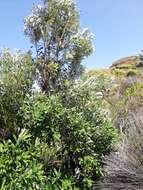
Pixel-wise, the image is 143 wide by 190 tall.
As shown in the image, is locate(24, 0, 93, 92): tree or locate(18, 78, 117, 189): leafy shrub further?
locate(24, 0, 93, 92): tree

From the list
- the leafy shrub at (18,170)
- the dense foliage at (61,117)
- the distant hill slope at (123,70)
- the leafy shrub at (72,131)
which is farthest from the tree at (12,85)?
the distant hill slope at (123,70)

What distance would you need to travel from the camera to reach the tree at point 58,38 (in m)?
10.9

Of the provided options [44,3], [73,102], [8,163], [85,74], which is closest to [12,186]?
[8,163]

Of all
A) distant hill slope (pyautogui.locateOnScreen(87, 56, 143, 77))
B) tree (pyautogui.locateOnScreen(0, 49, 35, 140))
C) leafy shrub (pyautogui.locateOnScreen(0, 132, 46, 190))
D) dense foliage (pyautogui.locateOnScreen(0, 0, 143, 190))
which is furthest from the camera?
distant hill slope (pyautogui.locateOnScreen(87, 56, 143, 77))

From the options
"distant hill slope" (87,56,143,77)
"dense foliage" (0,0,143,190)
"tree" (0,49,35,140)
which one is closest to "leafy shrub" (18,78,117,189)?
"dense foliage" (0,0,143,190)

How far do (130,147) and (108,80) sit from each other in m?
1.81

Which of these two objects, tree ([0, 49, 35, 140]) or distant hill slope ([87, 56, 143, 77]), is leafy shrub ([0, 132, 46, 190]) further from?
distant hill slope ([87, 56, 143, 77])

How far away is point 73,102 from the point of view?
34.9 ft

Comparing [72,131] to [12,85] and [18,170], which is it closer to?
[12,85]

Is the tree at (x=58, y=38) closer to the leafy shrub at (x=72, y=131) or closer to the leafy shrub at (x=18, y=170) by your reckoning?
the leafy shrub at (x=72, y=131)

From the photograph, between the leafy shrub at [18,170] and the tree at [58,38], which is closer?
the leafy shrub at [18,170]

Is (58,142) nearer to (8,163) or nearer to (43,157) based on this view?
(43,157)

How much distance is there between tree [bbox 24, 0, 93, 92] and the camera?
431 inches

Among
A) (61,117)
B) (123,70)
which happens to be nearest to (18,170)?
(61,117)
